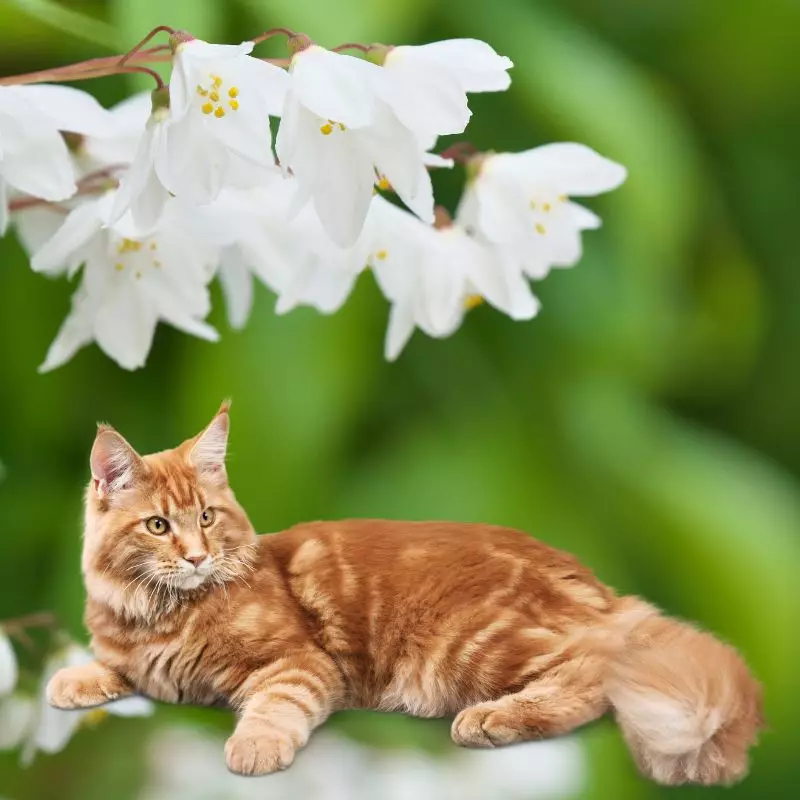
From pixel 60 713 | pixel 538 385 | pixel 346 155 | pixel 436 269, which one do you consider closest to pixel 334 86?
pixel 346 155

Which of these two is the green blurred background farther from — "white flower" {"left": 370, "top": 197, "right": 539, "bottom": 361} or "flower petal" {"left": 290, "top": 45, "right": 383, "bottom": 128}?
"flower petal" {"left": 290, "top": 45, "right": 383, "bottom": 128}

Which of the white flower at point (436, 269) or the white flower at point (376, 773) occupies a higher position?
the white flower at point (436, 269)

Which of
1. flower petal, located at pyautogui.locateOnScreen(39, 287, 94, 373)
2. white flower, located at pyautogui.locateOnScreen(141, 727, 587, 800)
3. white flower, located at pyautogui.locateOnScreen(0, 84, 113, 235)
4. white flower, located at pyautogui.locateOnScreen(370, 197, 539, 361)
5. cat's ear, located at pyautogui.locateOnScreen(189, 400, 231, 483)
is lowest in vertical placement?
white flower, located at pyautogui.locateOnScreen(141, 727, 587, 800)

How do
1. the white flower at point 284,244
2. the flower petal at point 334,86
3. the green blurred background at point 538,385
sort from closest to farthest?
the flower petal at point 334,86
the white flower at point 284,244
the green blurred background at point 538,385

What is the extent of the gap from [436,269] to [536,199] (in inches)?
2.1

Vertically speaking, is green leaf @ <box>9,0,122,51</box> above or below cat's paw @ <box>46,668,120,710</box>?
above

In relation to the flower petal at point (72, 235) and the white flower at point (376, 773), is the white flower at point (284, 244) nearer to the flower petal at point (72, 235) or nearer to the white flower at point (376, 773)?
the flower petal at point (72, 235)

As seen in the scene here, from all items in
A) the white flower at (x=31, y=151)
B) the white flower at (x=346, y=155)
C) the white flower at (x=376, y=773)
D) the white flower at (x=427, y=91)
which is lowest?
the white flower at (x=376, y=773)

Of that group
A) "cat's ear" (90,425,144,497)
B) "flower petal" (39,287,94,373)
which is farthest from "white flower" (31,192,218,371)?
"cat's ear" (90,425,144,497)

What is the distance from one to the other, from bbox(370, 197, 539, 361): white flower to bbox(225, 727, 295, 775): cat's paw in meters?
0.17

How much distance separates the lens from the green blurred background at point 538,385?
2.55ft

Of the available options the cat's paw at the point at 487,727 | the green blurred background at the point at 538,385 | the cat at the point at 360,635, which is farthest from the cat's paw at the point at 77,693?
the green blurred background at the point at 538,385

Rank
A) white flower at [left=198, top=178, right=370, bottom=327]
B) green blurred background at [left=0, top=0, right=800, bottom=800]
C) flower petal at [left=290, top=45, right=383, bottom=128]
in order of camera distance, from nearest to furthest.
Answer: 1. flower petal at [left=290, top=45, right=383, bottom=128]
2. white flower at [left=198, top=178, right=370, bottom=327]
3. green blurred background at [left=0, top=0, right=800, bottom=800]

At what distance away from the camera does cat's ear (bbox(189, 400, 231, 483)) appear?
38cm
